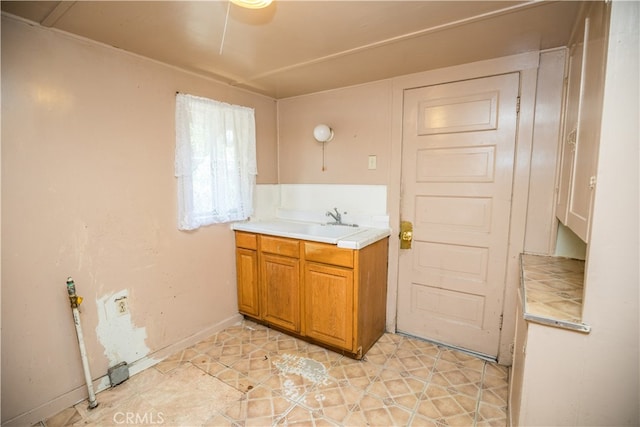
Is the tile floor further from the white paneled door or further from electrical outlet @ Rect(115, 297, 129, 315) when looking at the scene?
electrical outlet @ Rect(115, 297, 129, 315)

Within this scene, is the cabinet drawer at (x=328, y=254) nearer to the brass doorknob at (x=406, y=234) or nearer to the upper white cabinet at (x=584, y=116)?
the brass doorknob at (x=406, y=234)

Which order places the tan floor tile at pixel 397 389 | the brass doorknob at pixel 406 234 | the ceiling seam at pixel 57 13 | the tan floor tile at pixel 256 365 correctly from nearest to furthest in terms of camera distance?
1. the ceiling seam at pixel 57 13
2. the tan floor tile at pixel 397 389
3. the tan floor tile at pixel 256 365
4. the brass doorknob at pixel 406 234

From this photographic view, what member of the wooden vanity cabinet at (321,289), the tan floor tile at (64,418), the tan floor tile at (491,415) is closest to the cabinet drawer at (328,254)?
the wooden vanity cabinet at (321,289)

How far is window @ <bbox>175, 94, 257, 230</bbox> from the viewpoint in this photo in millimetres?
2146

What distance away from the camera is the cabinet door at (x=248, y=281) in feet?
8.36

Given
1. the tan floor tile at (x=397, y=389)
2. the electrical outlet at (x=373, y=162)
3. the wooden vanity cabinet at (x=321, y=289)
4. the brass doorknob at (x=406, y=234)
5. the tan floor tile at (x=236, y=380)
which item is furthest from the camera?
the electrical outlet at (x=373, y=162)

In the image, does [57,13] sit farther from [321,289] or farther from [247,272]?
[321,289]

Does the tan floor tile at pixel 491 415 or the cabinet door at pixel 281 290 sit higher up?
the cabinet door at pixel 281 290

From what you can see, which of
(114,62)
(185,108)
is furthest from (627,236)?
(114,62)

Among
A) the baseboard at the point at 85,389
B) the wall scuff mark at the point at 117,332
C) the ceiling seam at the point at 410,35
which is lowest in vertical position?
the baseboard at the point at 85,389

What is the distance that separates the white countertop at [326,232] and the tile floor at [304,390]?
87cm

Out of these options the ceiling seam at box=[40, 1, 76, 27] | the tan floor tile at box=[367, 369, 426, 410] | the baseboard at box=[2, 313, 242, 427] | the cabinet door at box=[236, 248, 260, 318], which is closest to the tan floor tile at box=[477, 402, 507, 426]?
the tan floor tile at box=[367, 369, 426, 410]

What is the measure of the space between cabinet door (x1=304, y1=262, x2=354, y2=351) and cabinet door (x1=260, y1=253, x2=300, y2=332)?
0.35 feet

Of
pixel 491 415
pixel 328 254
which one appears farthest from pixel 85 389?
pixel 491 415
